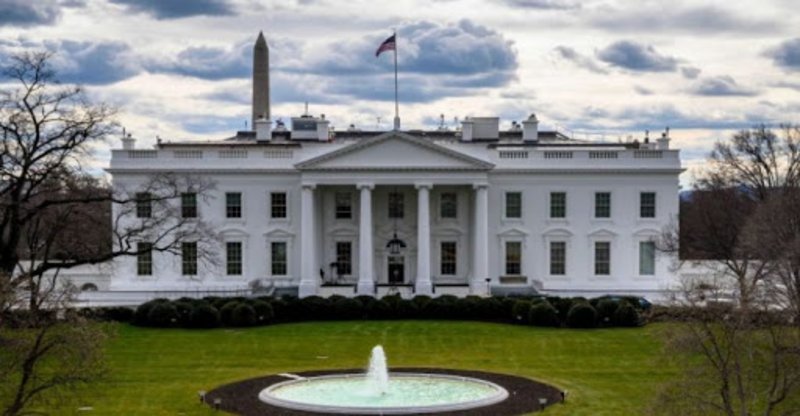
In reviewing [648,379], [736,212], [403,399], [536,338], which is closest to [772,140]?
[736,212]

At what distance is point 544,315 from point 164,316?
17269 mm

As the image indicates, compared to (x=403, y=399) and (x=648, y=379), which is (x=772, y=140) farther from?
(x=403, y=399)

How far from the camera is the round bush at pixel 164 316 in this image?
50.0m

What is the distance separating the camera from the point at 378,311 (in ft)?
176

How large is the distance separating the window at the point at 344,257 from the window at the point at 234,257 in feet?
19.2

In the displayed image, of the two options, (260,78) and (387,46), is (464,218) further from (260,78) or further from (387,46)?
(260,78)

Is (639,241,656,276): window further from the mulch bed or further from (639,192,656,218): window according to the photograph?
the mulch bed

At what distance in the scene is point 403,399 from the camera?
29969mm

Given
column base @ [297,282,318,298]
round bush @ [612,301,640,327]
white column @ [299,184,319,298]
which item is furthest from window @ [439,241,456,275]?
round bush @ [612,301,640,327]

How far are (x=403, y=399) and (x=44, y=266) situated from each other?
56.6ft

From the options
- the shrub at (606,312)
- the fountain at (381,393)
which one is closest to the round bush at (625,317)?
the shrub at (606,312)

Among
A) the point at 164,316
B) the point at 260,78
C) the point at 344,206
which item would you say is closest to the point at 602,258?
the point at 344,206

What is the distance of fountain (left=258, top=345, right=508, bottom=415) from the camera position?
28375mm

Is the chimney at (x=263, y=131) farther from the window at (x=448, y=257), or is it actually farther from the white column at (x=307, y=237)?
the window at (x=448, y=257)
